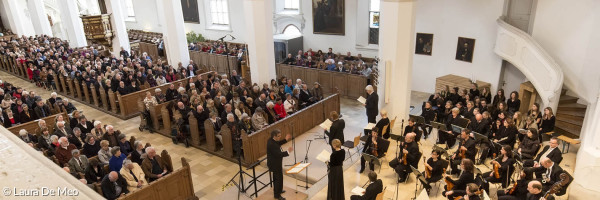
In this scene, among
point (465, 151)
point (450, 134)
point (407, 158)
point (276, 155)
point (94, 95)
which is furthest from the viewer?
point (94, 95)

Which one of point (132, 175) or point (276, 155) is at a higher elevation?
point (276, 155)

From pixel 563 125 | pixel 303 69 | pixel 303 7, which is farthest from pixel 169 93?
pixel 563 125

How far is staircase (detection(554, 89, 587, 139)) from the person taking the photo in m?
10.1

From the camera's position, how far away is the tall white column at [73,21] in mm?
20109

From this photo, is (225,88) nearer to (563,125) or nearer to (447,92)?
(447,92)

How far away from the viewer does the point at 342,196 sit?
7.15 meters

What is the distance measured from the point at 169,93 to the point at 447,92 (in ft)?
28.4

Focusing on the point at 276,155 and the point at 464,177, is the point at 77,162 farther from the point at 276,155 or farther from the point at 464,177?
the point at 464,177

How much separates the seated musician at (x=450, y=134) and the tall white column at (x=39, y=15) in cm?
2364

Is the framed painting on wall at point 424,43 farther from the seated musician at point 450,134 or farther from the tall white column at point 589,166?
the tall white column at point 589,166

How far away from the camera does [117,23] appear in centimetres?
1906

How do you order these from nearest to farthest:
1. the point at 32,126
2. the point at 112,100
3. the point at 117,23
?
the point at 32,126, the point at 112,100, the point at 117,23

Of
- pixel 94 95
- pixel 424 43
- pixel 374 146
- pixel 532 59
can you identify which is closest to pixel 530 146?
pixel 374 146

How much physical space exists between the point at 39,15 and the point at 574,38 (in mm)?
26453
